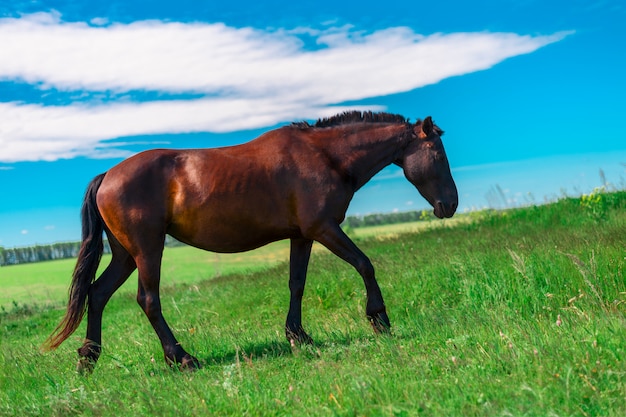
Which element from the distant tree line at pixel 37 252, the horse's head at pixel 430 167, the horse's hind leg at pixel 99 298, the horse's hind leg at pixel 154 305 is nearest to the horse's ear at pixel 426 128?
the horse's head at pixel 430 167

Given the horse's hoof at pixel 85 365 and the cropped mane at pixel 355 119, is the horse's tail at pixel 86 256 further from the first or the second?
the cropped mane at pixel 355 119

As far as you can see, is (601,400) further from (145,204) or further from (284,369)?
(145,204)

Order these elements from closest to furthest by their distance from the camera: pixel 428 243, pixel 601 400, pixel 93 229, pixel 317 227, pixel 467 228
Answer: pixel 601 400, pixel 317 227, pixel 93 229, pixel 428 243, pixel 467 228

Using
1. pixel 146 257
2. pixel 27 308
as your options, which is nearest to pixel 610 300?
pixel 146 257

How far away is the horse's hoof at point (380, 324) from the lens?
6613 mm

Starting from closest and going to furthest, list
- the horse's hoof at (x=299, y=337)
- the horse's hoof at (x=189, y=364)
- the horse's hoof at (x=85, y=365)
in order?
the horse's hoof at (x=189, y=364) < the horse's hoof at (x=299, y=337) < the horse's hoof at (x=85, y=365)

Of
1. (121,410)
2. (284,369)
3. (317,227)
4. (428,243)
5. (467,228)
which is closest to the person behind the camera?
(121,410)

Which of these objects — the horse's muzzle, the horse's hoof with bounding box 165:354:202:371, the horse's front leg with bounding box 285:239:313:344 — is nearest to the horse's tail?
the horse's hoof with bounding box 165:354:202:371

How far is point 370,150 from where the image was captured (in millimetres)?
6949

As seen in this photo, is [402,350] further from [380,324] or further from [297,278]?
[297,278]

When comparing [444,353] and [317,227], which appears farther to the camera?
[317,227]

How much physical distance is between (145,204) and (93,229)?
88cm

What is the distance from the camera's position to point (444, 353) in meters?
5.31

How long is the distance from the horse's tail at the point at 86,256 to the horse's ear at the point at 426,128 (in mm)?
3633
